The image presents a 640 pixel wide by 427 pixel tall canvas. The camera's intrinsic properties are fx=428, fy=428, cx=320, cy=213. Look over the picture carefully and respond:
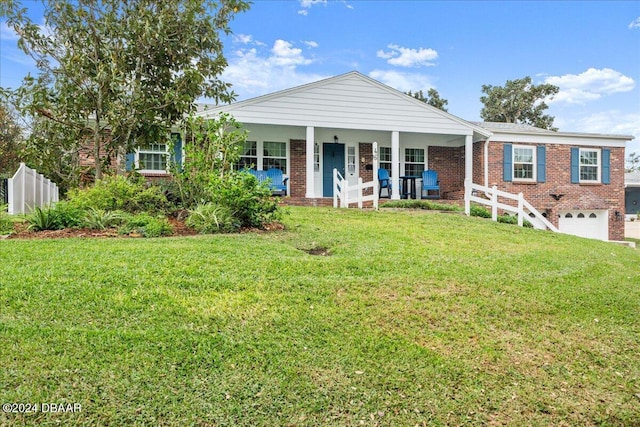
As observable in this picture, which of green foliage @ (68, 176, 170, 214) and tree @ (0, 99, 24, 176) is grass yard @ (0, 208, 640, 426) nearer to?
green foliage @ (68, 176, 170, 214)

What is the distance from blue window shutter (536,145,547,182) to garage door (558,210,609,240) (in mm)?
1630

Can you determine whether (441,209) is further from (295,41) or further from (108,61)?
(108,61)

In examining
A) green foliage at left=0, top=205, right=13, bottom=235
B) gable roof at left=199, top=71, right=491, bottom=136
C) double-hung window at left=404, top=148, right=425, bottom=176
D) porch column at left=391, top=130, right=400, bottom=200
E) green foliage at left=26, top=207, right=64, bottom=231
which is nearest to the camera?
green foliage at left=0, top=205, right=13, bottom=235

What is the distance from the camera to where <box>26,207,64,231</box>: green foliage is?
22.3 feet

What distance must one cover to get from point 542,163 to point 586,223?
10.3 feet

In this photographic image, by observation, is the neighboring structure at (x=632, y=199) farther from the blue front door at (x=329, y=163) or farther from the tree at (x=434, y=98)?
the blue front door at (x=329, y=163)

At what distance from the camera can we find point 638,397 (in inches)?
120

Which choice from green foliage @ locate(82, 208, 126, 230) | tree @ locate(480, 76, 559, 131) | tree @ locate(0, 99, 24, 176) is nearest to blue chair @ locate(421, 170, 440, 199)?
green foliage @ locate(82, 208, 126, 230)

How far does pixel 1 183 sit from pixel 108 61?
545cm

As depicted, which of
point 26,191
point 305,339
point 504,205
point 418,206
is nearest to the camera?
point 305,339

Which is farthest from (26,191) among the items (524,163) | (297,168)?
(524,163)

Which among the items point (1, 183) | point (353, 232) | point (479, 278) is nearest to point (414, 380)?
point (479, 278)

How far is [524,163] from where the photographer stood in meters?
15.6

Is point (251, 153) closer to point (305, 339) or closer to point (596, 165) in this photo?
point (305, 339)
